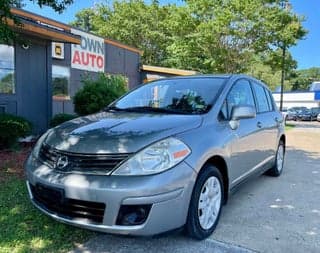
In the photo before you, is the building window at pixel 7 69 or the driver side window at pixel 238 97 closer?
the driver side window at pixel 238 97

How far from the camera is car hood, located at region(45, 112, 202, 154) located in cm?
294

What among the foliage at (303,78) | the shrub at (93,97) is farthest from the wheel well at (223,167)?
the foliage at (303,78)

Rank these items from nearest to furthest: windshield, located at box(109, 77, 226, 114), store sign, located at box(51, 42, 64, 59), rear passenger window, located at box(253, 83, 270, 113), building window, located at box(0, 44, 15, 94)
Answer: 1. windshield, located at box(109, 77, 226, 114)
2. rear passenger window, located at box(253, 83, 270, 113)
3. building window, located at box(0, 44, 15, 94)
4. store sign, located at box(51, 42, 64, 59)

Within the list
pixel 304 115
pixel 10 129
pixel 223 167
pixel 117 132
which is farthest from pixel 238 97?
pixel 304 115

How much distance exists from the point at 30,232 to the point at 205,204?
1.73 meters

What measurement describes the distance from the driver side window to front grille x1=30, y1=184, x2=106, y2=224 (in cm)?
180

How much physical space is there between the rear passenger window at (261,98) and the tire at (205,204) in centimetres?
190

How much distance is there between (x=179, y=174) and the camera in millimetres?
2850

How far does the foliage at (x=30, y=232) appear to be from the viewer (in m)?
3.09

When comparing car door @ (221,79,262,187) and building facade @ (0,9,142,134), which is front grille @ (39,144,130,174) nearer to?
car door @ (221,79,262,187)

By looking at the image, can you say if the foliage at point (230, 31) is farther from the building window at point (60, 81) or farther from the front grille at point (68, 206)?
the front grille at point (68, 206)

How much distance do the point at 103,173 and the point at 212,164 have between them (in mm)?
1177

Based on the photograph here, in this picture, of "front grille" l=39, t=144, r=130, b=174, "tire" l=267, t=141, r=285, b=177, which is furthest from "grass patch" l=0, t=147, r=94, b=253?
"tire" l=267, t=141, r=285, b=177

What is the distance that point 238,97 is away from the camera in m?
4.36
